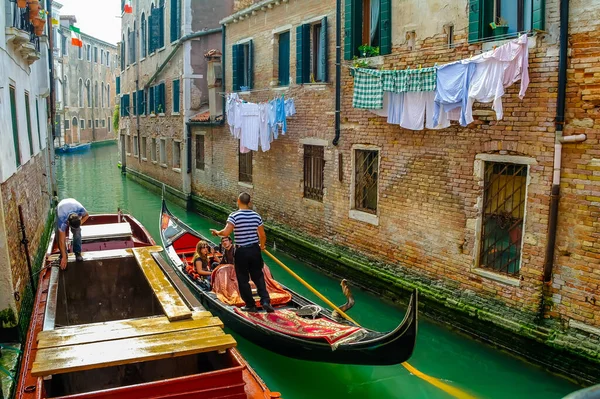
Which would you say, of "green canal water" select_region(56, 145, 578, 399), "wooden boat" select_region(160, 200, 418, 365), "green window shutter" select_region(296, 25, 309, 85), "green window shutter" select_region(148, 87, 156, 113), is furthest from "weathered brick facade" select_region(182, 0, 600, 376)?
"green window shutter" select_region(148, 87, 156, 113)

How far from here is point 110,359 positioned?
3887 millimetres

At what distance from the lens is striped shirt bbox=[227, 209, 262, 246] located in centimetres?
602

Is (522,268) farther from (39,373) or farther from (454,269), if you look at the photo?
(39,373)

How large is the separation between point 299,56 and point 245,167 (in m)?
3.48

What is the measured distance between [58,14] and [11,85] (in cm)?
3663

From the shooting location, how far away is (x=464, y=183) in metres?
7.04

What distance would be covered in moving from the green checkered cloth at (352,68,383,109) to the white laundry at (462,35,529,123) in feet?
5.23

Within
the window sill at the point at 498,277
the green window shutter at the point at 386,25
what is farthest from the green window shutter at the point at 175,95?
the window sill at the point at 498,277

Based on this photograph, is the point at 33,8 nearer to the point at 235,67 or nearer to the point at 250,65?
the point at 250,65

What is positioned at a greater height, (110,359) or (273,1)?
(273,1)

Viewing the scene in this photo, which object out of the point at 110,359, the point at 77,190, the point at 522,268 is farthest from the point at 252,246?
the point at 77,190

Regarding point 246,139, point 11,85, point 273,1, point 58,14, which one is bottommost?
point 246,139

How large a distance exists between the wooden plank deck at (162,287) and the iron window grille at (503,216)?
3.57 metres

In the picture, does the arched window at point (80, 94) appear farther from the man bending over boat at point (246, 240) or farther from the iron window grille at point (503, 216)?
the iron window grille at point (503, 216)
